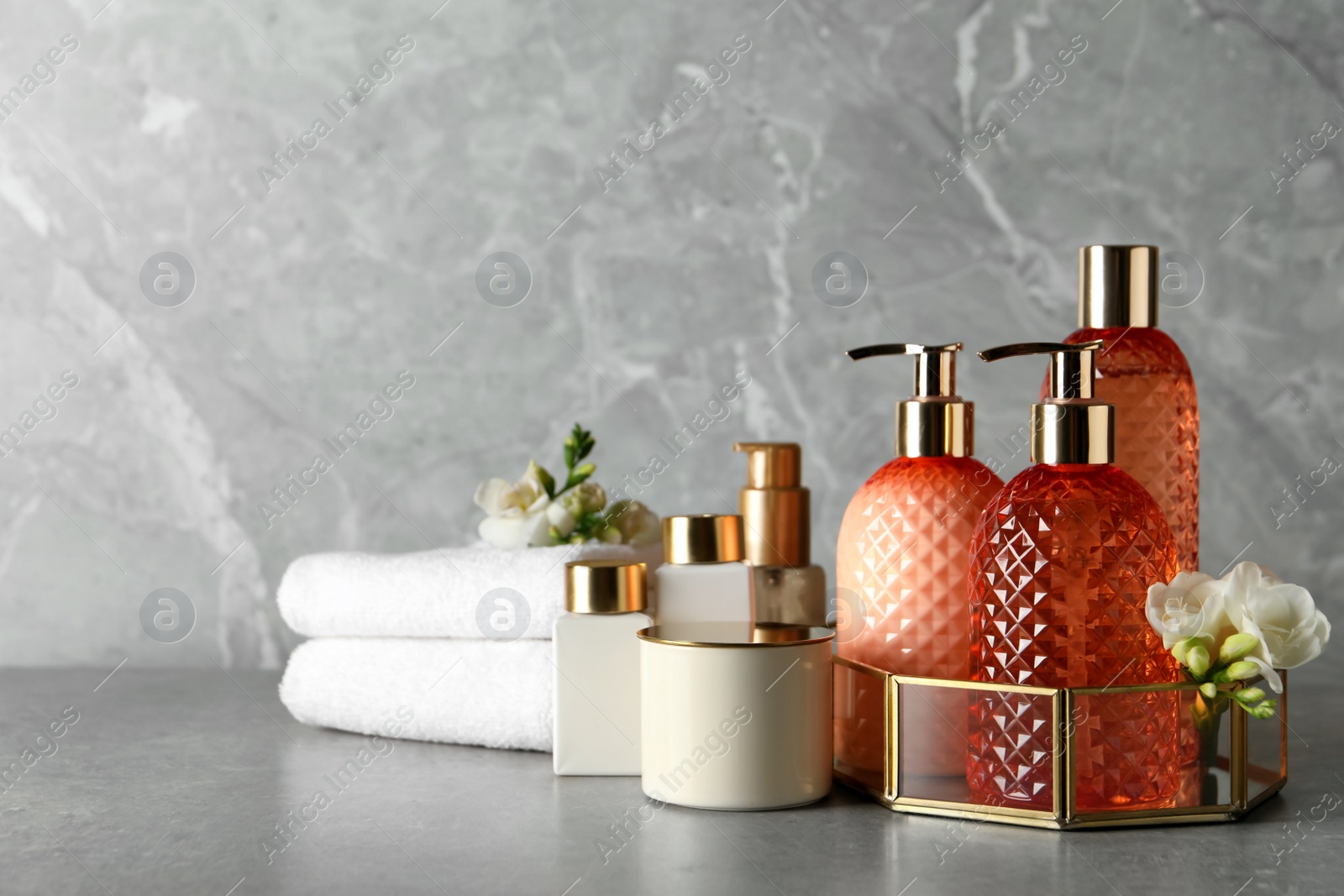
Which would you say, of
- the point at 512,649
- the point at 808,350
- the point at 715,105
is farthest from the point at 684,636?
the point at 715,105

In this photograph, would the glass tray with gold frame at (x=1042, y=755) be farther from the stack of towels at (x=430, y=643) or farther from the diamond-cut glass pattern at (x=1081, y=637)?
the stack of towels at (x=430, y=643)

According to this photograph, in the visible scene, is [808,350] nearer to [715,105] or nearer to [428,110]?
[715,105]

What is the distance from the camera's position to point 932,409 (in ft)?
2.36

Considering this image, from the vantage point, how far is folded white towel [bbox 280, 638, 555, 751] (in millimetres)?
809

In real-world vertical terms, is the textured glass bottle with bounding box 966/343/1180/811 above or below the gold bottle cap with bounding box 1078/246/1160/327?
below

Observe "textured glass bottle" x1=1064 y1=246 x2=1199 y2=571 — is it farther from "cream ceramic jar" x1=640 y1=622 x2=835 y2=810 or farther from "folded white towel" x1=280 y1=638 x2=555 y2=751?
"folded white towel" x1=280 y1=638 x2=555 y2=751

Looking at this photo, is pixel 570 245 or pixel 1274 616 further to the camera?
pixel 570 245

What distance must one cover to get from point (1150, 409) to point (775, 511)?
260mm

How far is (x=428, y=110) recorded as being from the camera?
1120 mm

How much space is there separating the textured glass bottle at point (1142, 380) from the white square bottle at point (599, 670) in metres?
0.31

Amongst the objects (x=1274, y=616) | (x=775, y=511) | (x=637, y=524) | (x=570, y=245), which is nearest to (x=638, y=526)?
(x=637, y=524)

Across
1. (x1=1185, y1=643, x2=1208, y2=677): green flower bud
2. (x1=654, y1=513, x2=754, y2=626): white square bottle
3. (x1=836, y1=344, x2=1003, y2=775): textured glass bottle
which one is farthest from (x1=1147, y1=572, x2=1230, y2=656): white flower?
(x1=654, y1=513, x2=754, y2=626): white square bottle

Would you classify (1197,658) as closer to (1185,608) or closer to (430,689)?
(1185,608)

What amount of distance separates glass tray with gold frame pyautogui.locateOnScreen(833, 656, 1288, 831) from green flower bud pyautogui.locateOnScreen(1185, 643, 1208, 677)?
1 centimetres
